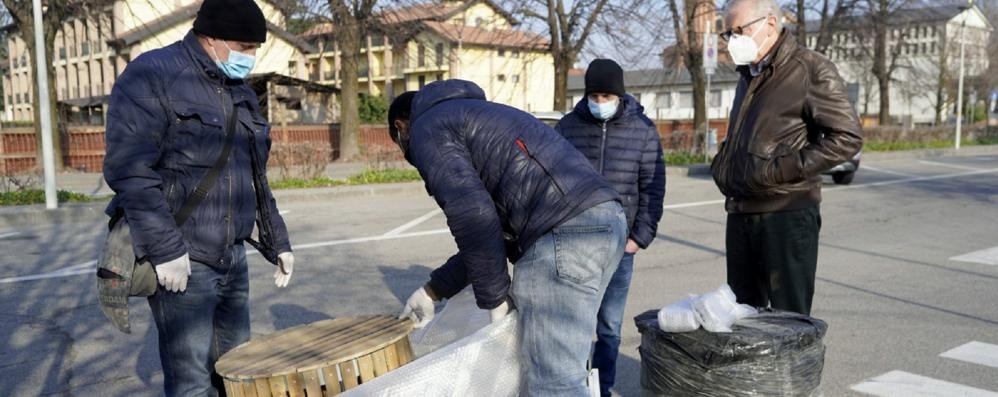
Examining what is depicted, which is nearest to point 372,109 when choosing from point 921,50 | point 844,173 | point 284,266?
→ point 844,173

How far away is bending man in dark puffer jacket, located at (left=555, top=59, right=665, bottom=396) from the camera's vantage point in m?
4.14

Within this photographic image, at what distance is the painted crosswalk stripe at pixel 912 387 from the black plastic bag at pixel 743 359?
181 cm

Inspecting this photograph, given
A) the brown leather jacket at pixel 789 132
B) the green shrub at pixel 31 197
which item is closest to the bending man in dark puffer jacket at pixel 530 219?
the brown leather jacket at pixel 789 132

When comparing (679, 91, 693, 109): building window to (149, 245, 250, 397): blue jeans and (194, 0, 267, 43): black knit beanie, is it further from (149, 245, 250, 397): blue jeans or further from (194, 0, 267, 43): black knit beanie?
(149, 245, 250, 397): blue jeans

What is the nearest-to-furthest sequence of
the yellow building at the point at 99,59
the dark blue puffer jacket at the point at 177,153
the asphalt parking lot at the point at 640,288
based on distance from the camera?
the dark blue puffer jacket at the point at 177,153 < the asphalt parking lot at the point at 640,288 < the yellow building at the point at 99,59

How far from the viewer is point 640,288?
697 centimetres

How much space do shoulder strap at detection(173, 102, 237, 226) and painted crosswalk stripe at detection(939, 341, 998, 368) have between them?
4.53 metres

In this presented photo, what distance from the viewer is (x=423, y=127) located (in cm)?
252

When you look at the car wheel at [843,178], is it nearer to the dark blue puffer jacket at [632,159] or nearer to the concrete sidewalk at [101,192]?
the concrete sidewalk at [101,192]

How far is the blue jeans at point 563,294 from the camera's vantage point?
254 centimetres

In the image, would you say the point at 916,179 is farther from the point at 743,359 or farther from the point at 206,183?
the point at 206,183

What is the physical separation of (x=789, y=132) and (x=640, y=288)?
3859 millimetres

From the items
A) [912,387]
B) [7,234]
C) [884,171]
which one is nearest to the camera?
[912,387]

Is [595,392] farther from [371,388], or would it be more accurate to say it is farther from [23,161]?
[23,161]
